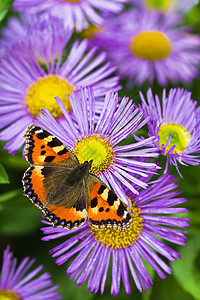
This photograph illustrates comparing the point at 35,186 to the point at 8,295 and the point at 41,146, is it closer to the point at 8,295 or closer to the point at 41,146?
the point at 41,146

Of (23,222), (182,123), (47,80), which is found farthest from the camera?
(23,222)

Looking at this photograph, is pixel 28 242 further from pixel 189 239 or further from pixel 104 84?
pixel 104 84

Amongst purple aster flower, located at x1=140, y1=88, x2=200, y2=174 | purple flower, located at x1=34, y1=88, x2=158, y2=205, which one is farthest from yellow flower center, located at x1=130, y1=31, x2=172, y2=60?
purple flower, located at x1=34, y1=88, x2=158, y2=205

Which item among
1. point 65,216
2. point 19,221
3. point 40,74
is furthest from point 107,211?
point 19,221

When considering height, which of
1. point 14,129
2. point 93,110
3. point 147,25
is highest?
point 147,25

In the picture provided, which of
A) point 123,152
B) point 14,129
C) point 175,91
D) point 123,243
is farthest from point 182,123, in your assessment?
point 14,129

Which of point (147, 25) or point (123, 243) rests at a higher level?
point (147, 25)
